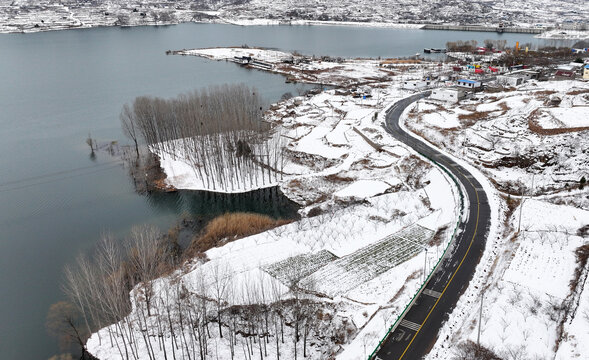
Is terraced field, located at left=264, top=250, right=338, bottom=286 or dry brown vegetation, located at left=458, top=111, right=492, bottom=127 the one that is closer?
terraced field, located at left=264, top=250, right=338, bottom=286

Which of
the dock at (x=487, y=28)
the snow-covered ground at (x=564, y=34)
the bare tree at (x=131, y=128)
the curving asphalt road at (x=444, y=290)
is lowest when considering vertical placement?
the curving asphalt road at (x=444, y=290)

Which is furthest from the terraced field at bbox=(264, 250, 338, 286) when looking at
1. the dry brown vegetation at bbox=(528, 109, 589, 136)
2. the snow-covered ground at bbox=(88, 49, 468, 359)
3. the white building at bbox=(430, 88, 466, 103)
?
the white building at bbox=(430, 88, 466, 103)

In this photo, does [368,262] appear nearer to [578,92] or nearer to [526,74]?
[578,92]

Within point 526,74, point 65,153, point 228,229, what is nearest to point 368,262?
point 228,229

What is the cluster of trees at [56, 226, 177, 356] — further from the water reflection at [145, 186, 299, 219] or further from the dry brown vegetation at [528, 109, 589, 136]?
the dry brown vegetation at [528, 109, 589, 136]

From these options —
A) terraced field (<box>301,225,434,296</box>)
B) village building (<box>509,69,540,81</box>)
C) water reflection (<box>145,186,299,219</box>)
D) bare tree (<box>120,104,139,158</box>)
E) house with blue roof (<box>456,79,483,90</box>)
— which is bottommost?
water reflection (<box>145,186,299,219</box>)

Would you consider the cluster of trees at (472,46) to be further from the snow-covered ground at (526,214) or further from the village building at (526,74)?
the snow-covered ground at (526,214)

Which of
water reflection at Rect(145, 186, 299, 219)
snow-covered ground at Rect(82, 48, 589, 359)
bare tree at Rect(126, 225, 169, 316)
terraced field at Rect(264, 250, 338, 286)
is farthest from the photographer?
water reflection at Rect(145, 186, 299, 219)

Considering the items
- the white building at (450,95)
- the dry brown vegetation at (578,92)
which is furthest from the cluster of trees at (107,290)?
the dry brown vegetation at (578,92)
